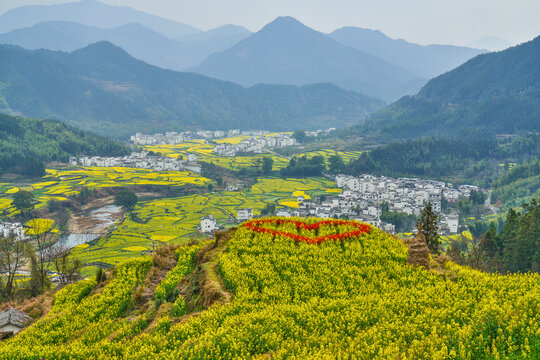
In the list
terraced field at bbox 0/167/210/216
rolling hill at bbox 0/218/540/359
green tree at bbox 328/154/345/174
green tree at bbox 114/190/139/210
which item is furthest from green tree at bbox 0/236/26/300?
green tree at bbox 328/154/345/174

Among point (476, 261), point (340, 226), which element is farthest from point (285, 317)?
point (476, 261)

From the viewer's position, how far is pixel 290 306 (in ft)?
32.9

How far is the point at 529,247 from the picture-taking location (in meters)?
28.6

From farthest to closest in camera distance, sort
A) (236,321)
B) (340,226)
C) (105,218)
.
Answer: (105,218)
(340,226)
(236,321)

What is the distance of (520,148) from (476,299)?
10227 cm

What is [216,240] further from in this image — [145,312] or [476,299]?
[476,299]

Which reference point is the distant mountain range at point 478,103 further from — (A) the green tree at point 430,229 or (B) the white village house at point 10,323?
(B) the white village house at point 10,323

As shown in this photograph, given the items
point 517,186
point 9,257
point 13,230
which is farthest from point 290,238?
point 517,186

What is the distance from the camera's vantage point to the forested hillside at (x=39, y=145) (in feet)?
258

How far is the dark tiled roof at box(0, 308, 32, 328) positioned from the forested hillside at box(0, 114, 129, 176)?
239 feet

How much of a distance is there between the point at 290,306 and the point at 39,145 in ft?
326

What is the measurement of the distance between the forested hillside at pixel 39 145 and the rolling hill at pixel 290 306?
75901 millimetres

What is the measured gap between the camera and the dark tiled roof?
13859mm

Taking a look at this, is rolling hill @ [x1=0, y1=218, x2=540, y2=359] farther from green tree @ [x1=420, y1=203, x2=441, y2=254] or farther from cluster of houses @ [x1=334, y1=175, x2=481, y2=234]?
cluster of houses @ [x1=334, y1=175, x2=481, y2=234]
